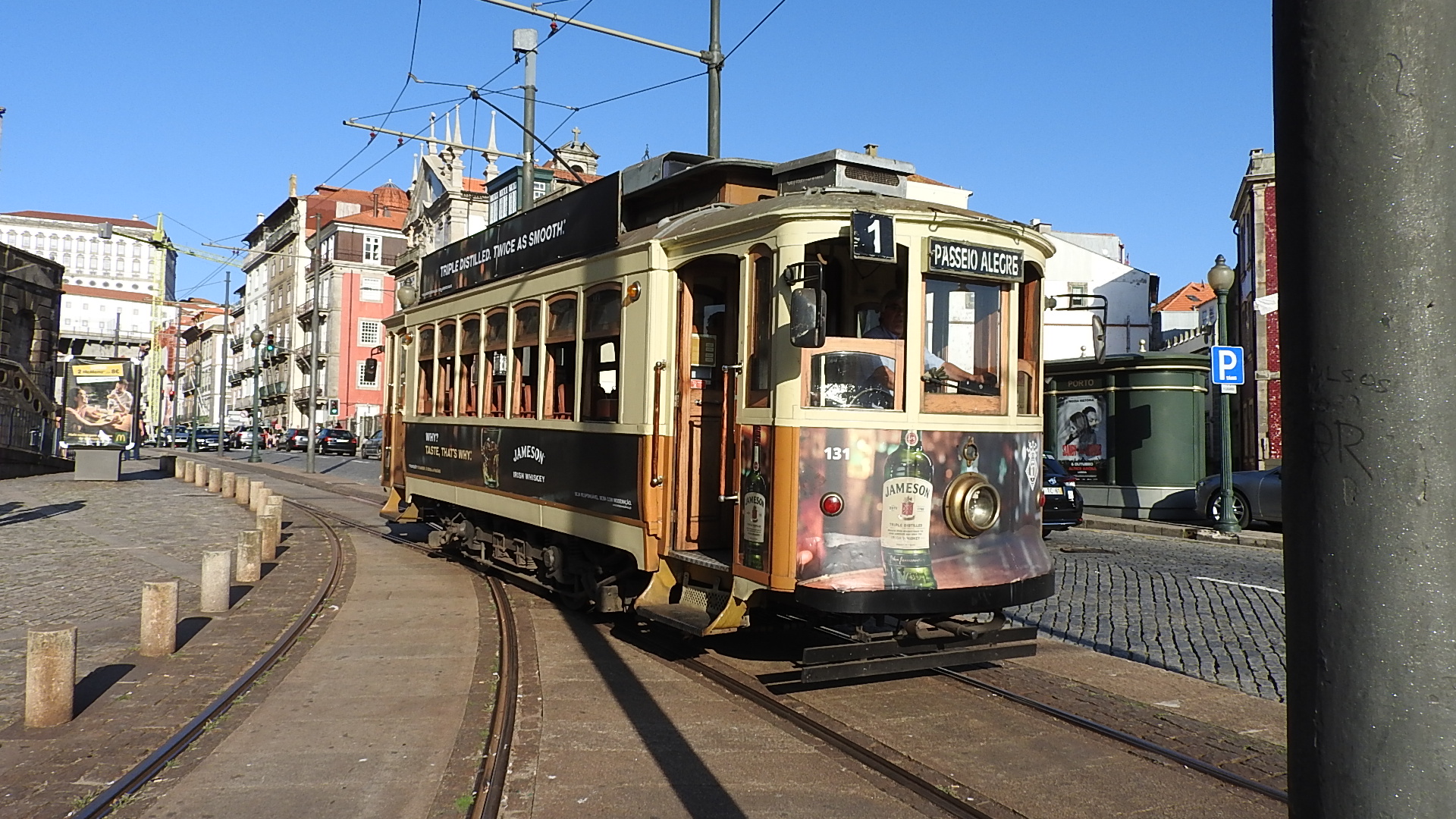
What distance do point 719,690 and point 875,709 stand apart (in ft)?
3.31

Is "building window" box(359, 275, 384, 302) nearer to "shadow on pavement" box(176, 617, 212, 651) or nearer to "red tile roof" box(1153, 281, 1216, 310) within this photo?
"red tile roof" box(1153, 281, 1216, 310)

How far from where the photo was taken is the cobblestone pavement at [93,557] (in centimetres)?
842

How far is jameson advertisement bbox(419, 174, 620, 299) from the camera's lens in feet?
28.3

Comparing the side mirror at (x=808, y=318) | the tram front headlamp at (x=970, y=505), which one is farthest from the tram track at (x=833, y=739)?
the side mirror at (x=808, y=318)

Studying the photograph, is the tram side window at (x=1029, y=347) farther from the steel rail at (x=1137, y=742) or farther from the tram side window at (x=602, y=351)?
the tram side window at (x=602, y=351)

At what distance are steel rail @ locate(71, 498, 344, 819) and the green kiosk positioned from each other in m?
16.6

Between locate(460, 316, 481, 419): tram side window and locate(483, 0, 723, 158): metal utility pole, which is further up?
locate(483, 0, 723, 158): metal utility pole

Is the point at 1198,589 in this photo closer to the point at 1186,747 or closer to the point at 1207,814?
the point at 1186,747

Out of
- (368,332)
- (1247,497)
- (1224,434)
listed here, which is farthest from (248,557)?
(368,332)

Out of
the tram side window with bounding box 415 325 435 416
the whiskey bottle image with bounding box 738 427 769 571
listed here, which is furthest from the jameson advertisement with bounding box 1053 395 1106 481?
the whiskey bottle image with bounding box 738 427 769 571

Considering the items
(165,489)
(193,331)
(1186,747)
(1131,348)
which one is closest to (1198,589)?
(1186,747)

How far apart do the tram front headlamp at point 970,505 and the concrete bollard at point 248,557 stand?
26.2 ft

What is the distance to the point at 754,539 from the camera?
6699 mm

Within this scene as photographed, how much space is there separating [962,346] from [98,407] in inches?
1218
